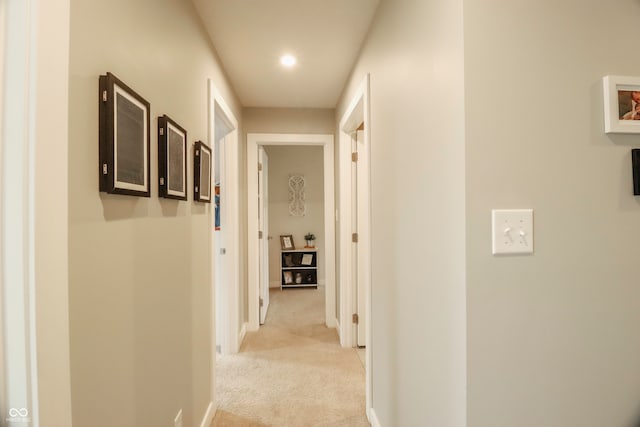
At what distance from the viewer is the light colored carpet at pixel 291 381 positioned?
2000 mm

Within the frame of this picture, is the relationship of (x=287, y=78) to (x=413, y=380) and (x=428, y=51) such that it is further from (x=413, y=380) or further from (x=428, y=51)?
(x=413, y=380)

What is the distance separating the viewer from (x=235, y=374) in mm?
2514

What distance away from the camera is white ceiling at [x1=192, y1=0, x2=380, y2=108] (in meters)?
1.76

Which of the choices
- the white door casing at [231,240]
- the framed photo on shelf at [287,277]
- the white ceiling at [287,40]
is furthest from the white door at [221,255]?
the framed photo on shelf at [287,277]

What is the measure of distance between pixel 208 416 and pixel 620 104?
237 cm

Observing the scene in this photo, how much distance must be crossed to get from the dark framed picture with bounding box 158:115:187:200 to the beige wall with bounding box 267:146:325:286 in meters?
4.10

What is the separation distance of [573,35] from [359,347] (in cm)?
277

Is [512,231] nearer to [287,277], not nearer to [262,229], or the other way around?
[262,229]

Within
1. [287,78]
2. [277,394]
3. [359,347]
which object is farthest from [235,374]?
[287,78]

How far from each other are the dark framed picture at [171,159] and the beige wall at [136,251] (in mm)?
40

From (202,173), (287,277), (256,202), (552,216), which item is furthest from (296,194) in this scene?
(552,216)

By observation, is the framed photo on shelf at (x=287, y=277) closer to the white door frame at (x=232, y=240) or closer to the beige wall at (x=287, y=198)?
the beige wall at (x=287, y=198)

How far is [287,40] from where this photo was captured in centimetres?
210

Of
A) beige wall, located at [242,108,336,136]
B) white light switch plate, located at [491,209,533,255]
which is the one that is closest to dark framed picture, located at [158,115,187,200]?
white light switch plate, located at [491,209,533,255]
